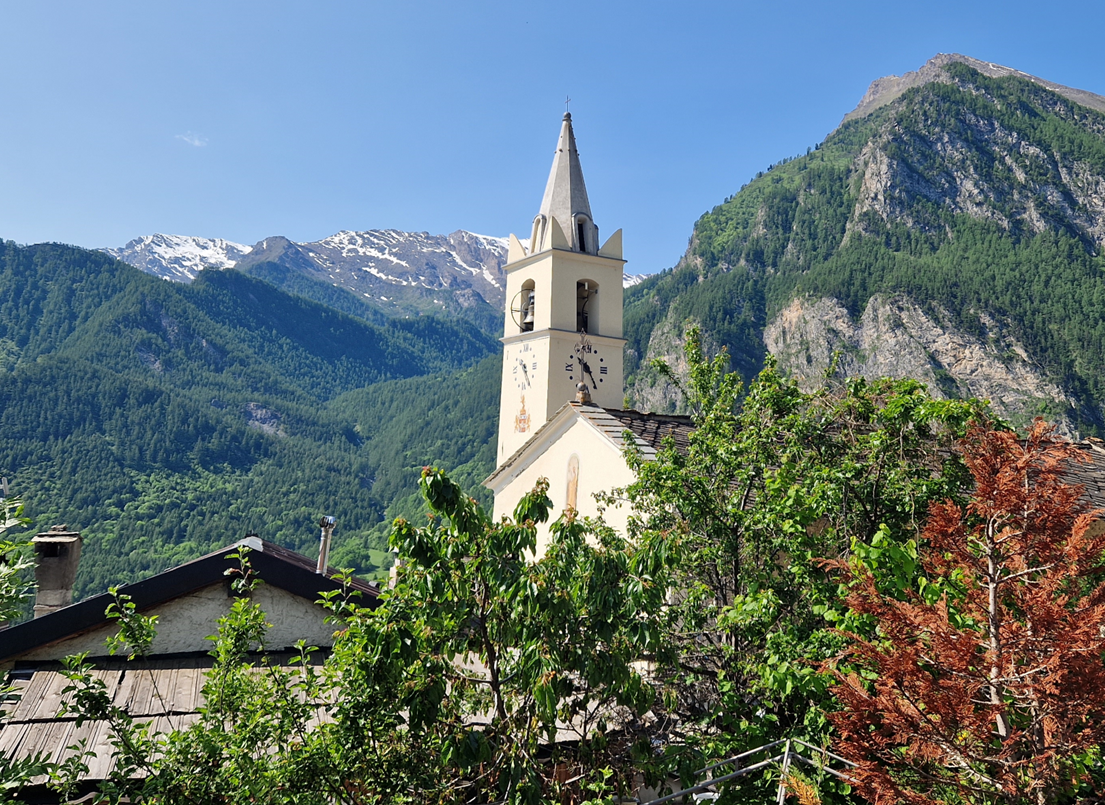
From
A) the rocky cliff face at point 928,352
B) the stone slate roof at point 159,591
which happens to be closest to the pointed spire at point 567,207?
the stone slate roof at point 159,591

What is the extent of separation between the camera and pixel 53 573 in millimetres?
8961

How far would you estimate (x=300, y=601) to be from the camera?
7793 millimetres

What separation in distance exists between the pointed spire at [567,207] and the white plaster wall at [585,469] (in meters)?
A: 8.56

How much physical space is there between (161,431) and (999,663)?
135m

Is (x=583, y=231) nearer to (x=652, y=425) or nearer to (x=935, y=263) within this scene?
(x=652, y=425)

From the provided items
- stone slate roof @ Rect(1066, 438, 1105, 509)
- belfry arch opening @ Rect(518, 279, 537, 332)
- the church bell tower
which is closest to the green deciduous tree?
stone slate roof @ Rect(1066, 438, 1105, 509)

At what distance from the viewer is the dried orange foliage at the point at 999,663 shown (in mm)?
3732

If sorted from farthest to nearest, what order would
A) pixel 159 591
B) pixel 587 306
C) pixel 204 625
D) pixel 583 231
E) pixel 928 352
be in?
pixel 928 352, pixel 583 231, pixel 587 306, pixel 204 625, pixel 159 591

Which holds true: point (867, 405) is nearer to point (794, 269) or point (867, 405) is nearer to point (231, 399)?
point (794, 269)

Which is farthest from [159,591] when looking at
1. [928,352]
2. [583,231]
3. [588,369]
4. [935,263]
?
[935,263]

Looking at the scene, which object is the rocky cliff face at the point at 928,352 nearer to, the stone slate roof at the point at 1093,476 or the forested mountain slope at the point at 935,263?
the forested mountain slope at the point at 935,263

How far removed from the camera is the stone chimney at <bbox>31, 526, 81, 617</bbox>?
896 centimetres

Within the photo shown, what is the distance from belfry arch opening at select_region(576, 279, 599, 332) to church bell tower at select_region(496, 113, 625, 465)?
3 cm

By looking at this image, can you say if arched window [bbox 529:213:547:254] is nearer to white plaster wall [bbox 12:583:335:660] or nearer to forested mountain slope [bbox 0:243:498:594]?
white plaster wall [bbox 12:583:335:660]
